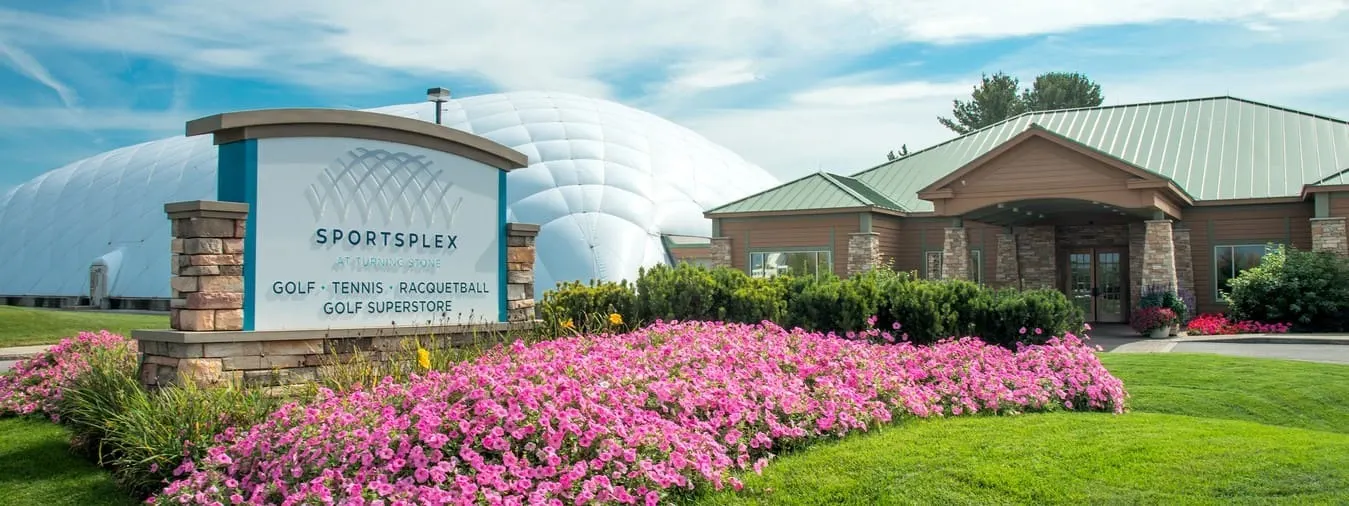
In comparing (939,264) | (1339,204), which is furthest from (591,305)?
(1339,204)

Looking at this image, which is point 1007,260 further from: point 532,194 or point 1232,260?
point 532,194

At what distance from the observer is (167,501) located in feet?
20.3

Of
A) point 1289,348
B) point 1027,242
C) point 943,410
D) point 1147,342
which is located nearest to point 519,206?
point 1027,242

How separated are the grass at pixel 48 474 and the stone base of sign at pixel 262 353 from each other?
2.76 ft

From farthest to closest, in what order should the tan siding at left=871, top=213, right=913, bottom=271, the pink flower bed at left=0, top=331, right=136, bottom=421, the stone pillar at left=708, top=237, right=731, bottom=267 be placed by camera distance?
the stone pillar at left=708, top=237, right=731, bottom=267 < the tan siding at left=871, top=213, right=913, bottom=271 < the pink flower bed at left=0, top=331, right=136, bottom=421

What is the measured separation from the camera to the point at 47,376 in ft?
35.2

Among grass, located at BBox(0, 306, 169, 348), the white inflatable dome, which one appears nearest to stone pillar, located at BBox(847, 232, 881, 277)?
the white inflatable dome

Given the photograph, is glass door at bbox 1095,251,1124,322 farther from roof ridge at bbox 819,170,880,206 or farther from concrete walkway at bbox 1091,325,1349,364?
roof ridge at bbox 819,170,880,206

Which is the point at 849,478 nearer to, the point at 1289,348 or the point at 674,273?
the point at 674,273

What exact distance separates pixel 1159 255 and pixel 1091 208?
1.71 m

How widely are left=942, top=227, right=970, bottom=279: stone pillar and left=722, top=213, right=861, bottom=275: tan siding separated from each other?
2303 mm

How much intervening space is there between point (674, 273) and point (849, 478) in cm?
599

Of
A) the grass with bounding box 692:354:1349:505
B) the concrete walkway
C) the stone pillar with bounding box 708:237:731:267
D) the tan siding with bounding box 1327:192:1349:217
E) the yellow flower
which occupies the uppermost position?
the tan siding with bounding box 1327:192:1349:217

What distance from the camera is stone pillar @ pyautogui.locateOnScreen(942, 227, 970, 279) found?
2370 centimetres
